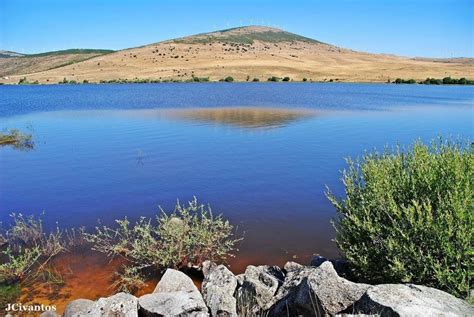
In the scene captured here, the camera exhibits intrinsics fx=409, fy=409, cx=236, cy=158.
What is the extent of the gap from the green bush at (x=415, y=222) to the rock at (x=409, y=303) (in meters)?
0.74

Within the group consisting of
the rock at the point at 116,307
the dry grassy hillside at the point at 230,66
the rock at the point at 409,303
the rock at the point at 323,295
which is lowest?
the rock at the point at 116,307

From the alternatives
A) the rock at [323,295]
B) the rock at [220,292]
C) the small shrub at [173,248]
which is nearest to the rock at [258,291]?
the rock at [220,292]

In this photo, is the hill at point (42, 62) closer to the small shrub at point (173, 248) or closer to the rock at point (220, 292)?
the small shrub at point (173, 248)

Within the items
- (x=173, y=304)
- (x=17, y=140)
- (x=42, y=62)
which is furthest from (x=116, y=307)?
(x=42, y=62)

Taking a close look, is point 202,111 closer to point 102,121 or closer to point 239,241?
point 102,121

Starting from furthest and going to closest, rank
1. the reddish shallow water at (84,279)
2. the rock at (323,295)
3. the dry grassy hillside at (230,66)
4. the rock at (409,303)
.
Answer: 1. the dry grassy hillside at (230,66)
2. the reddish shallow water at (84,279)
3. the rock at (323,295)
4. the rock at (409,303)

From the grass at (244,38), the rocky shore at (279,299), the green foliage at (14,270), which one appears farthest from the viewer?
the grass at (244,38)

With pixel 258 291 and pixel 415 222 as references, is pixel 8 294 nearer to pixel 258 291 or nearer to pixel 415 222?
pixel 258 291

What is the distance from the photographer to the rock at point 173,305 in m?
7.56

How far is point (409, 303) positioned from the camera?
6027mm

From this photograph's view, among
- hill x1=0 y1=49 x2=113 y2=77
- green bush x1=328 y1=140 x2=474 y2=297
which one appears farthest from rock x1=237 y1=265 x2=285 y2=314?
hill x1=0 y1=49 x2=113 y2=77

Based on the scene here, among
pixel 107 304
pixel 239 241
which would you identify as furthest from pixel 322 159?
pixel 107 304

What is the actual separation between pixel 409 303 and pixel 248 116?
34853 mm

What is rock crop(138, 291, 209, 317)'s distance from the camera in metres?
7.56
